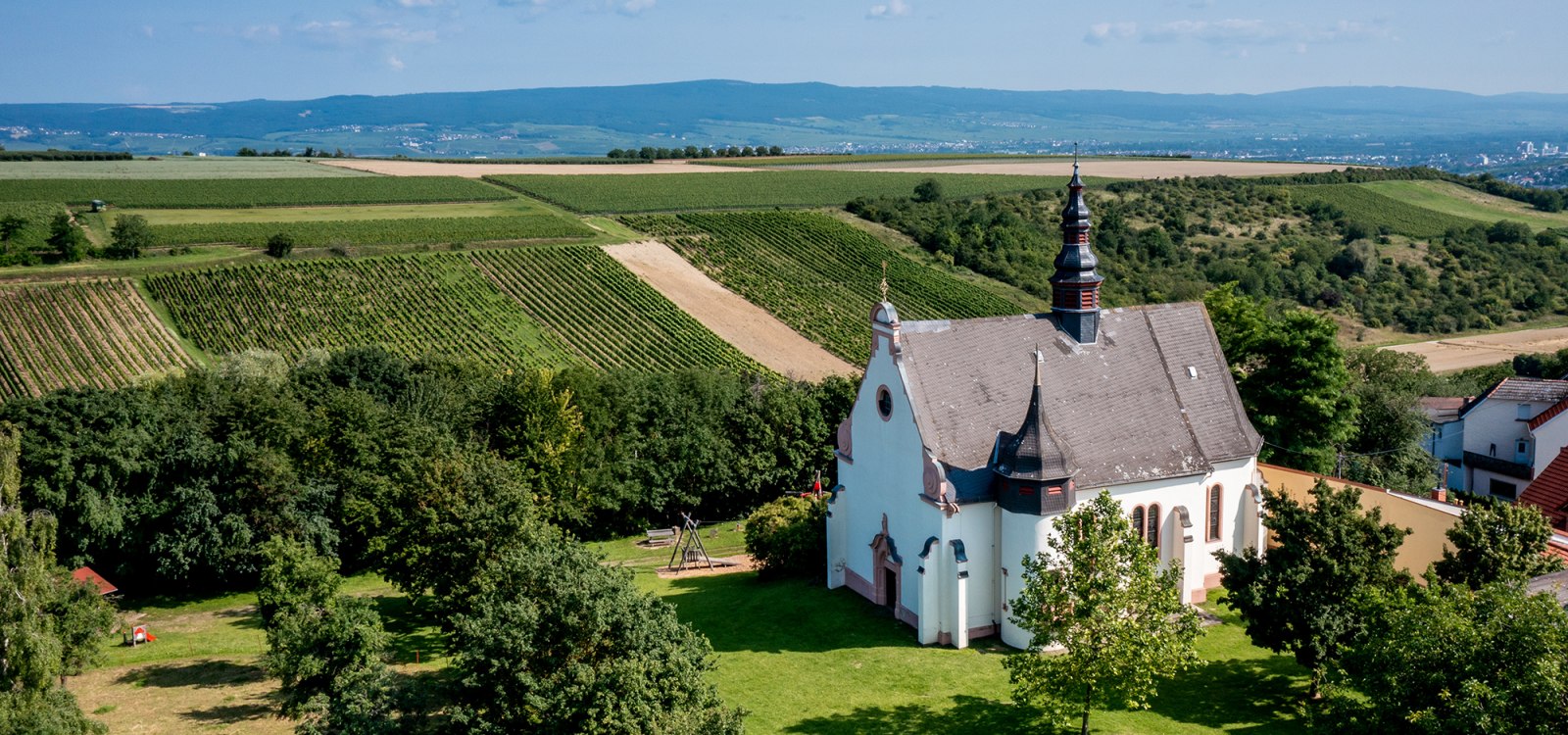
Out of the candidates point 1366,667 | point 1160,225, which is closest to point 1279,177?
point 1160,225

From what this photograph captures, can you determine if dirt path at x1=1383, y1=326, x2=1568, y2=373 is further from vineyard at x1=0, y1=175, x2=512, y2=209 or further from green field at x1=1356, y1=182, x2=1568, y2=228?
vineyard at x1=0, y1=175, x2=512, y2=209

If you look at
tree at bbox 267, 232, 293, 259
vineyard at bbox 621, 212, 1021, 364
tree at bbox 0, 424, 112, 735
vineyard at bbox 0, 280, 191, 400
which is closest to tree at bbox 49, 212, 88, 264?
vineyard at bbox 0, 280, 191, 400

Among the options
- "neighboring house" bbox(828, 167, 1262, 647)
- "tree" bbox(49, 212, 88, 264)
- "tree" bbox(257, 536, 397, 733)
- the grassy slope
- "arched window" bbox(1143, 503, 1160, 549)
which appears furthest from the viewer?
"tree" bbox(49, 212, 88, 264)

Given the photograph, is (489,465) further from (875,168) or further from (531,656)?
(875,168)

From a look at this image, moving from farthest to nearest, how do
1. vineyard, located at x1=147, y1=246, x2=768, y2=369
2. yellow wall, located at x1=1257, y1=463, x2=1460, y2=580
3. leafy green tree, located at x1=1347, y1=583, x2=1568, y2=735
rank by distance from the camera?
vineyard, located at x1=147, y1=246, x2=768, y2=369, yellow wall, located at x1=1257, y1=463, x2=1460, y2=580, leafy green tree, located at x1=1347, y1=583, x2=1568, y2=735

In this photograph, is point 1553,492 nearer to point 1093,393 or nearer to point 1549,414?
point 1549,414

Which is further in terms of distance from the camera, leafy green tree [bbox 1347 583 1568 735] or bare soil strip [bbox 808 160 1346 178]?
bare soil strip [bbox 808 160 1346 178]

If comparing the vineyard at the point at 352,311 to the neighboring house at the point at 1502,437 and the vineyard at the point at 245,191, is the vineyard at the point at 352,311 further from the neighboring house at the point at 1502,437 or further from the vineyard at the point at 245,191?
the neighboring house at the point at 1502,437
